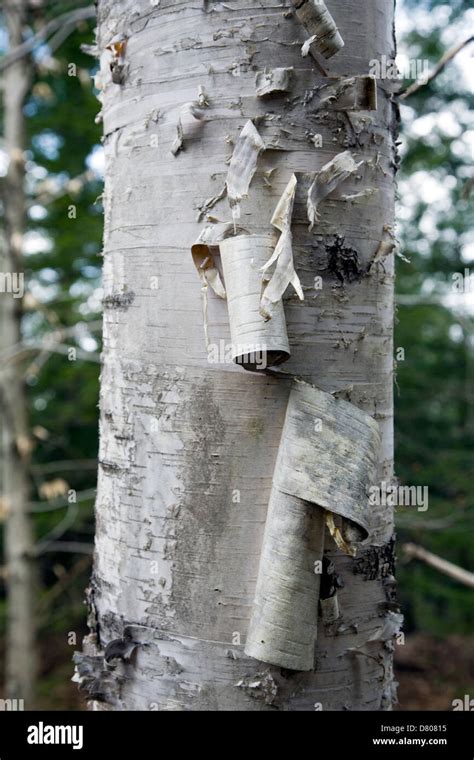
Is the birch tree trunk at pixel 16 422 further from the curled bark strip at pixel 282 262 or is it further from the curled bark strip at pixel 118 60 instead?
the curled bark strip at pixel 282 262

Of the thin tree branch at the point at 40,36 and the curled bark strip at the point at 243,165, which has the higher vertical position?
the thin tree branch at the point at 40,36

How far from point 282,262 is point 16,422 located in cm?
508

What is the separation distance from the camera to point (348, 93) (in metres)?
1.23

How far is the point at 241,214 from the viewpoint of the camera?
1.19m

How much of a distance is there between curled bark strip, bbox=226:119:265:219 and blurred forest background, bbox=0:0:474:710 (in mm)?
4702

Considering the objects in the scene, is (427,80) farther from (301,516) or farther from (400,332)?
(400,332)

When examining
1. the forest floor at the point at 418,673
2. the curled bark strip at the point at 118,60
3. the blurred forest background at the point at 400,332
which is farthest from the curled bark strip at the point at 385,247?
the forest floor at the point at 418,673

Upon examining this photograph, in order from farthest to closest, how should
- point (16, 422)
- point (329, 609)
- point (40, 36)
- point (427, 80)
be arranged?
point (16, 422), point (40, 36), point (427, 80), point (329, 609)

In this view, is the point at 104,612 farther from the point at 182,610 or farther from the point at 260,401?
the point at 260,401

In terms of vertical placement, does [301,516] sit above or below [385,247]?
below

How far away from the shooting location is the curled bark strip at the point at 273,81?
3.90 ft

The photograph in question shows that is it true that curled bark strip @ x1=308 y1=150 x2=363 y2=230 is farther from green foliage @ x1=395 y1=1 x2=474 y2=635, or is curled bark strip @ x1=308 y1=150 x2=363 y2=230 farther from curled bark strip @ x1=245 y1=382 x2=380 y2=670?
green foliage @ x1=395 y1=1 x2=474 y2=635

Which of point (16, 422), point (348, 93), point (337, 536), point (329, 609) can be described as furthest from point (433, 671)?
point (348, 93)

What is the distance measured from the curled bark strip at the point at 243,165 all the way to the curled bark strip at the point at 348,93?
0.15 m
